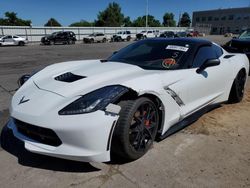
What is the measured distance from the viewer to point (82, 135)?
2471mm

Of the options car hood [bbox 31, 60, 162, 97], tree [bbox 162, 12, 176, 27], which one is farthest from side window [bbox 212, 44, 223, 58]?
tree [bbox 162, 12, 176, 27]

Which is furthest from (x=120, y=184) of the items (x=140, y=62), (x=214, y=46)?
(x=214, y=46)

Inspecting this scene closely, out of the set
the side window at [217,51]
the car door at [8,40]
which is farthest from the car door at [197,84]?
the car door at [8,40]

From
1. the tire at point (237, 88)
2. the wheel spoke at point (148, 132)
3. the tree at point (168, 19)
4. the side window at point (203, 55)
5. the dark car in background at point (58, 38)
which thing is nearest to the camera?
the wheel spoke at point (148, 132)

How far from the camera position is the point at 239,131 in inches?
153

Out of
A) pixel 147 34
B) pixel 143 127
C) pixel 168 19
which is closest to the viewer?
pixel 143 127

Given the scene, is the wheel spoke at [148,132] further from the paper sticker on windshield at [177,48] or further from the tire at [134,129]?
the paper sticker on windshield at [177,48]

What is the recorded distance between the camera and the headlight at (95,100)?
2553 millimetres

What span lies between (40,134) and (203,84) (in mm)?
2417

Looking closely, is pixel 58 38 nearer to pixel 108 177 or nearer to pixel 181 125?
pixel 181 125

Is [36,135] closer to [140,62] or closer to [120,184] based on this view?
[120,184]

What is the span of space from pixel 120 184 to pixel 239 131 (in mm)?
2245

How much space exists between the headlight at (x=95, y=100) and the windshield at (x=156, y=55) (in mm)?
987

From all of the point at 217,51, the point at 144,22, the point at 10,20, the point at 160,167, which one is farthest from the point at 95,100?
the point at 144,22
